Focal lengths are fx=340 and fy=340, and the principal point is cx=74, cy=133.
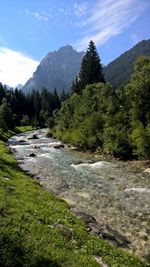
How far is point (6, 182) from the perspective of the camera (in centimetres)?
3002

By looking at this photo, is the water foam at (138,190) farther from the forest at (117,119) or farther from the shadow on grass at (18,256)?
the shadow on grass at (18,256)

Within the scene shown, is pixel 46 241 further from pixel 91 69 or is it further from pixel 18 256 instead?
pixel 91 69

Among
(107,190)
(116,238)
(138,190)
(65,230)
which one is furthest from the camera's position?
(138,190)

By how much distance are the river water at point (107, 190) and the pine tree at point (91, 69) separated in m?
72.2

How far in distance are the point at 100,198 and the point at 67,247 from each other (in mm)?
15463

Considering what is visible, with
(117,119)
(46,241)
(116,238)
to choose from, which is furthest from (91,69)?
(46,241)

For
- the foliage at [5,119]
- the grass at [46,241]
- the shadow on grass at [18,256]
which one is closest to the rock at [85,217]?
the grass at [46,241]

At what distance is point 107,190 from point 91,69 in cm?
9482

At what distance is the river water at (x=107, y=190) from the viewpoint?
24.5m

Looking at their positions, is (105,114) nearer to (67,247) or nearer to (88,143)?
(88,143)

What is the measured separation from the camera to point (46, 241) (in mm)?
17094

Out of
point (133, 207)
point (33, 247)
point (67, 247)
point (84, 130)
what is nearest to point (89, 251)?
point (67, 247)

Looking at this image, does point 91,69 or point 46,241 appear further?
point 91,69

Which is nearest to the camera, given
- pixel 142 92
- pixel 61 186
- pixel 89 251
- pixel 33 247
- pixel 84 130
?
pixel 33 247
